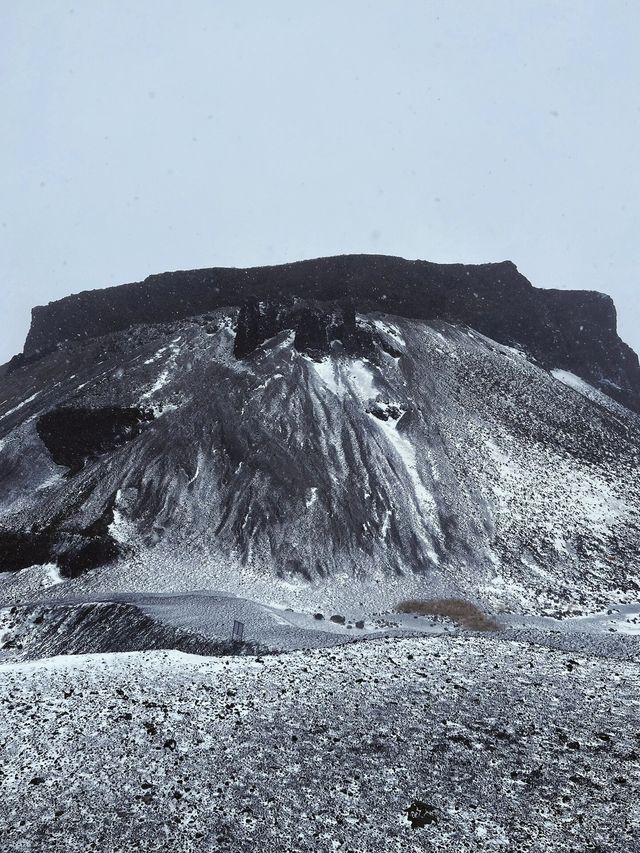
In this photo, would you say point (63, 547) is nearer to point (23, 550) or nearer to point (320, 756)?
point (23, 550)

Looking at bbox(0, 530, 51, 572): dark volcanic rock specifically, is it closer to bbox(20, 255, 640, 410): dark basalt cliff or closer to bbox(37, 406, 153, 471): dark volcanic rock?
bbox(37, 406, 153, 471): dark volcanic rock

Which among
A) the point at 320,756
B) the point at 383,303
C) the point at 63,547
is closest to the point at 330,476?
the point at 63,547

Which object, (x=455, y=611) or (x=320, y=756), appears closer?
(x=320, y=756)

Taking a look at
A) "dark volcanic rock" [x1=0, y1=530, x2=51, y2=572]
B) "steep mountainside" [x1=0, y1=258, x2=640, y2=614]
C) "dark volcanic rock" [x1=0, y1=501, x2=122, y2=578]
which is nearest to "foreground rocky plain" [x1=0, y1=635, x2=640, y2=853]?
"steep mountainside" [x1=0, y1=258, x2=640, y2=614]

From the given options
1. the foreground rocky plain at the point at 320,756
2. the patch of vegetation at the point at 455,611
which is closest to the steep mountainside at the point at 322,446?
the patch of vegetation at the point at 455,611

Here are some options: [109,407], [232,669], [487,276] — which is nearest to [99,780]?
[232,669]

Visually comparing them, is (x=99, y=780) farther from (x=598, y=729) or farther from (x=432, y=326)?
(x=432, y=326)

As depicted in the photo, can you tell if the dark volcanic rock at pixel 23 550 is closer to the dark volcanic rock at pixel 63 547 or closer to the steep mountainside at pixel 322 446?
the dark volcanic rock at pixel 63 547
